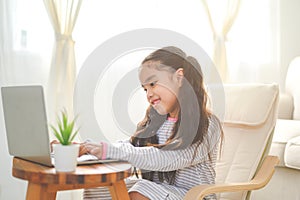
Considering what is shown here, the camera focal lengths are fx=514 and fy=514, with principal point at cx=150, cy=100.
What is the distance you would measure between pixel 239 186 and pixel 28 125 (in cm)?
75

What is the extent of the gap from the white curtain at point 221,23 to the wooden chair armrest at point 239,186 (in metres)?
1.37

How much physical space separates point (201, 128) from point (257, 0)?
6.53 ft

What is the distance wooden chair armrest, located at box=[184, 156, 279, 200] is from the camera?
1.63 metres

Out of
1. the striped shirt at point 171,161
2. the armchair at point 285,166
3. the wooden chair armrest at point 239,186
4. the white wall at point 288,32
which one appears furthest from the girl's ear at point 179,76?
the white wall at point 288,32

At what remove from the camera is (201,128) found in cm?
179

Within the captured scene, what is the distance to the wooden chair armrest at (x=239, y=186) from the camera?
1634 millimetres

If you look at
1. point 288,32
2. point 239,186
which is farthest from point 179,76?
point 288,32

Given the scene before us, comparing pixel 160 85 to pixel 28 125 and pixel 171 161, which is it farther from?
pixel 28 125

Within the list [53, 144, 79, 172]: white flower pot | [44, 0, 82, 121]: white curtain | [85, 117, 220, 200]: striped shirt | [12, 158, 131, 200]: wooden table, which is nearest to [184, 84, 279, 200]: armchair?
[85, 117, 220, 200]: striped shirt

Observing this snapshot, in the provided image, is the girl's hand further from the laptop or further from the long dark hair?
the long dark hair

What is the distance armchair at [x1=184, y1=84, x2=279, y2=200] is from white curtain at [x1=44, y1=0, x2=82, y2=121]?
1.03 m

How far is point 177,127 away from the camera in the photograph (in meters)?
1.83

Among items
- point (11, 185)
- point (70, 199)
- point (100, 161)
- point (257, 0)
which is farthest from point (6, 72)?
point (257, 0)

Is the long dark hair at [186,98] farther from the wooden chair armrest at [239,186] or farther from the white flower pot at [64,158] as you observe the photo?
the white flower pot at [64,158]
